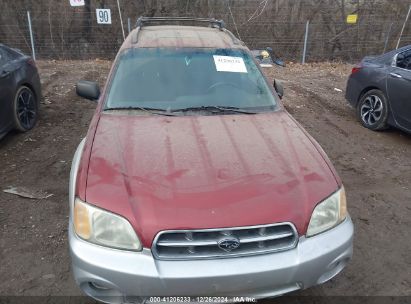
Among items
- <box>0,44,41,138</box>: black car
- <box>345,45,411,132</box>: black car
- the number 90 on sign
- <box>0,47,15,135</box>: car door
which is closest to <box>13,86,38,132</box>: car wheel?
<box>0,44,41,138</box>: black car

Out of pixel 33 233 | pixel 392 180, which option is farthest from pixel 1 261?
pixel 392 180

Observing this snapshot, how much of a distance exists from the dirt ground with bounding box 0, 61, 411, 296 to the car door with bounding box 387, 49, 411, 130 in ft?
1.46

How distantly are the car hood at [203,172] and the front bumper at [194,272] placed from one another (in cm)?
15

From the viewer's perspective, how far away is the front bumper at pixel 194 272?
80.4 inches

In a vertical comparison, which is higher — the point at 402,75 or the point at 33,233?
the point at 402,75

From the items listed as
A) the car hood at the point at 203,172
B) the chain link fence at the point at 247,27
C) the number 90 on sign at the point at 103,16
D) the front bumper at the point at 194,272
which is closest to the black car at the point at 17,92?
the car hood at the point at 203,172

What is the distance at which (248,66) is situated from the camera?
372 centimetres

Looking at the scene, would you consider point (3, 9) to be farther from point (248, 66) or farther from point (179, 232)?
point (179, 232)

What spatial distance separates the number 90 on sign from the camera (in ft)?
38.8

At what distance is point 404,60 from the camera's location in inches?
232

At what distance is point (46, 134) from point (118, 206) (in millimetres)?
4015

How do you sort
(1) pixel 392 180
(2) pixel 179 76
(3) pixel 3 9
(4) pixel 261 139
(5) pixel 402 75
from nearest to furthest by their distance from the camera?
(4) pixel 261 139 → (2) pixel 179 76 → (1) pixel 392 180 → (5) pixel 402 75 → (3) pixel 3 9

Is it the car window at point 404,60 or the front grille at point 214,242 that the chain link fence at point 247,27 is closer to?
the car window at point 404,60

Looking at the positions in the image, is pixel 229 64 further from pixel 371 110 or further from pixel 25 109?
pixel 371 110
